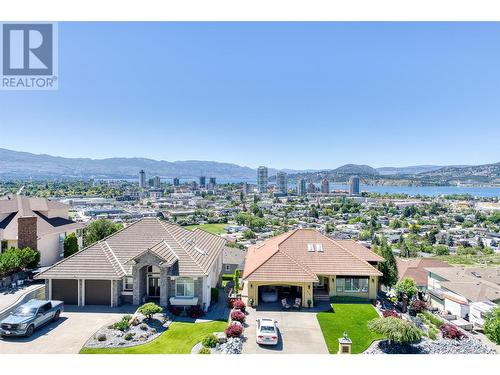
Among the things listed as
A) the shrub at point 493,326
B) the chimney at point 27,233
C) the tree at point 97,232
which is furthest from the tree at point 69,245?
the shrub at point 493,326

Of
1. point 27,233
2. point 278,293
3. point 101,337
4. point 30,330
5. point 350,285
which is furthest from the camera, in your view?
point 27,233

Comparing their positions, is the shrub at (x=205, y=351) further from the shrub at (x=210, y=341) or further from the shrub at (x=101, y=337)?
the shrub at (x=101, y=337)

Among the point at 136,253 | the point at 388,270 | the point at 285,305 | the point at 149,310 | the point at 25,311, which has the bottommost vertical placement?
the point at 285,305

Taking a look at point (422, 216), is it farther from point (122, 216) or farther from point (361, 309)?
point (361, 309)

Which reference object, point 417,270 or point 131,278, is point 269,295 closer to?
point 131,278

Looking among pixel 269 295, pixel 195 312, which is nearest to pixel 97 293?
pixel 195 312

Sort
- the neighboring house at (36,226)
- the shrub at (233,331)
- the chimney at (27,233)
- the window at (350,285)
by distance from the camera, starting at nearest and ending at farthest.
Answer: the shrub at (233,331)
the window at (350,285)
the chimney at (27,233)
the neighboring house at (36,226)
